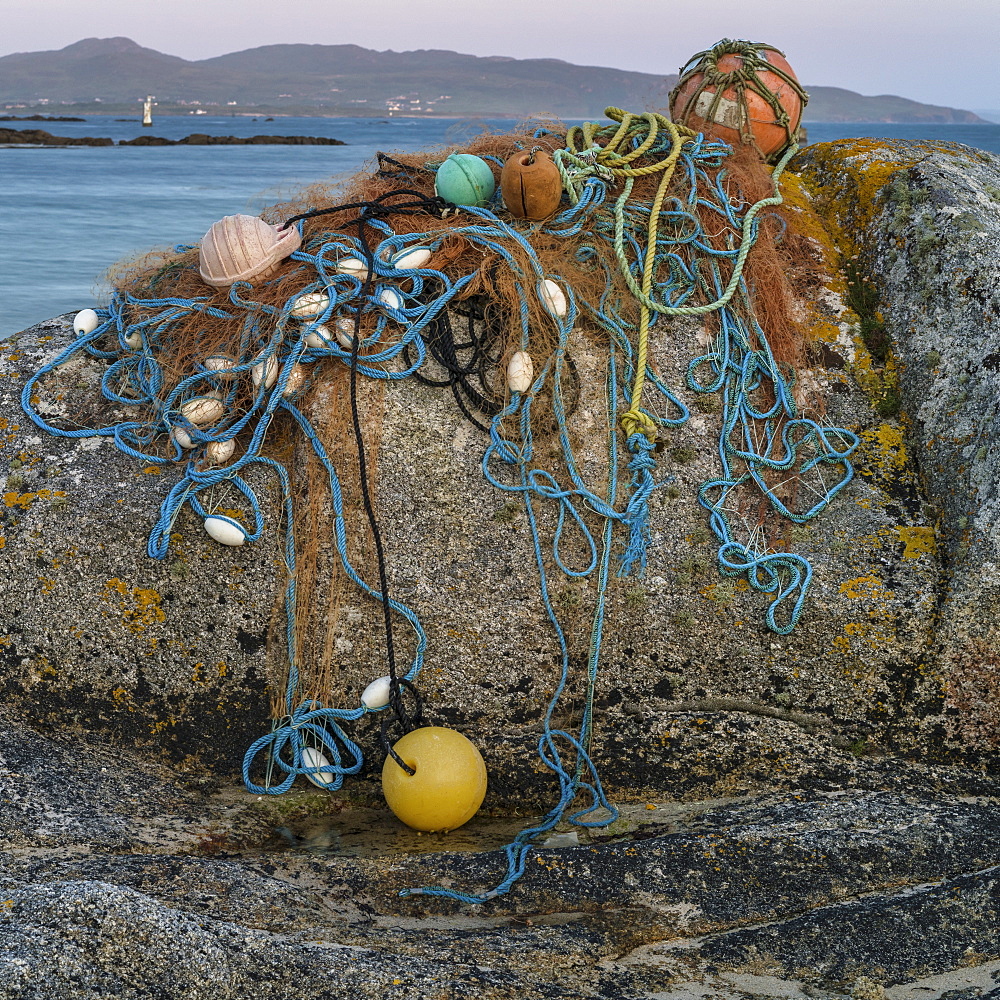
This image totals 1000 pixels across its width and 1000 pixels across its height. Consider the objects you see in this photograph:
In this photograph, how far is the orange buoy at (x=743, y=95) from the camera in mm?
4648

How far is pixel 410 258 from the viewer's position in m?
3.86

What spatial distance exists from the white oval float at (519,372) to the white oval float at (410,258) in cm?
60

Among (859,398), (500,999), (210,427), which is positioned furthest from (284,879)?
(859,398)

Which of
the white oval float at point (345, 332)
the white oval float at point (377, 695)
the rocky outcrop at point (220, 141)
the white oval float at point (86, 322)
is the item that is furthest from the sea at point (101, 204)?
the rocky outcrop at point (220, 141)

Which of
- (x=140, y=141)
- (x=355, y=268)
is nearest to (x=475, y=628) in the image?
(x=355, y=268)

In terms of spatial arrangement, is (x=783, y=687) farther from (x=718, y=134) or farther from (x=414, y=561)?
(x=718, y=134)

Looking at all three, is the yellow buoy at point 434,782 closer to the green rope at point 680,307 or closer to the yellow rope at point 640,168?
the yellow rope at point 640,168

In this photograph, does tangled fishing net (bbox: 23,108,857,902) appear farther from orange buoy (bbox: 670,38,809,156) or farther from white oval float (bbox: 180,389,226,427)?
orange buoy (bbox: 670,38,809,156)

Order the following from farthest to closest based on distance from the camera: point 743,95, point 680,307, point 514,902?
point 743,95 → point 680,307 → point 514,902

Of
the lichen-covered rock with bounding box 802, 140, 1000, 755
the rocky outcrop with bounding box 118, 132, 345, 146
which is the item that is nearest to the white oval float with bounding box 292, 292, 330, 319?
the lichen-covered rock with bounding box 802, 140, 1000, 755

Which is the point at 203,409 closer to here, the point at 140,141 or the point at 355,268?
the point at 355,268

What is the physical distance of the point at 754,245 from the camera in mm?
4285

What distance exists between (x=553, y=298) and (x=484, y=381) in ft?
1.51

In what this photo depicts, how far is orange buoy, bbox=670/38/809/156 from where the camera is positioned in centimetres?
465
